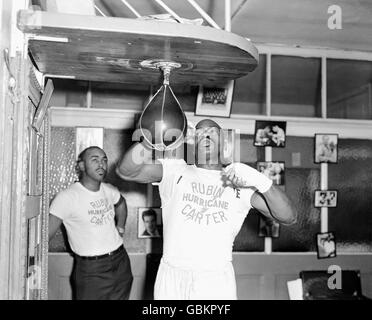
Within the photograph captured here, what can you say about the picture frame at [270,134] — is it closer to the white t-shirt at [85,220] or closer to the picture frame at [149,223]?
the picture frame at [149,223]

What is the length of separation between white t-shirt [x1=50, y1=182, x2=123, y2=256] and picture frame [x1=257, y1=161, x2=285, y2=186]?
1080 millimetres

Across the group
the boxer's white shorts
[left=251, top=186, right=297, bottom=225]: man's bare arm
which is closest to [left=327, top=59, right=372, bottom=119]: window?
[left=251, top=186, right=297, bottom=225]: man's bare arm

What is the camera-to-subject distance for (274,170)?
2.78 meters

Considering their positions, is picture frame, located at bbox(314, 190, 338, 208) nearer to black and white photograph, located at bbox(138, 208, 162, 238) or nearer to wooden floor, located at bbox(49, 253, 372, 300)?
wooden floor, located at bbox(49, 253, 372, 300)

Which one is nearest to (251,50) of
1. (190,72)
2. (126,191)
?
(190,72)

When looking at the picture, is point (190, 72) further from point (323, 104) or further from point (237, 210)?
point (323, 104)

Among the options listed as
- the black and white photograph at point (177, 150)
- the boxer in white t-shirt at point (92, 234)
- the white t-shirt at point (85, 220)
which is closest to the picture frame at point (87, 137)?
the black and white photograph at point (177, 150)

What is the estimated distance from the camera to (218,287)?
4.74ft

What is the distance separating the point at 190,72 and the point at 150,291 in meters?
1.75

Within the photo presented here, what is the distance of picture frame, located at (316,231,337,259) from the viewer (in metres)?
2.78

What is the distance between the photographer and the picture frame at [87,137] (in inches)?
104

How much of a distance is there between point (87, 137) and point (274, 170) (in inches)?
48.9

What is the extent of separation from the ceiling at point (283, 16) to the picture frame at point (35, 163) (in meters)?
1.08

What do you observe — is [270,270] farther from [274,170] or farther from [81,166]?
[81,166]
